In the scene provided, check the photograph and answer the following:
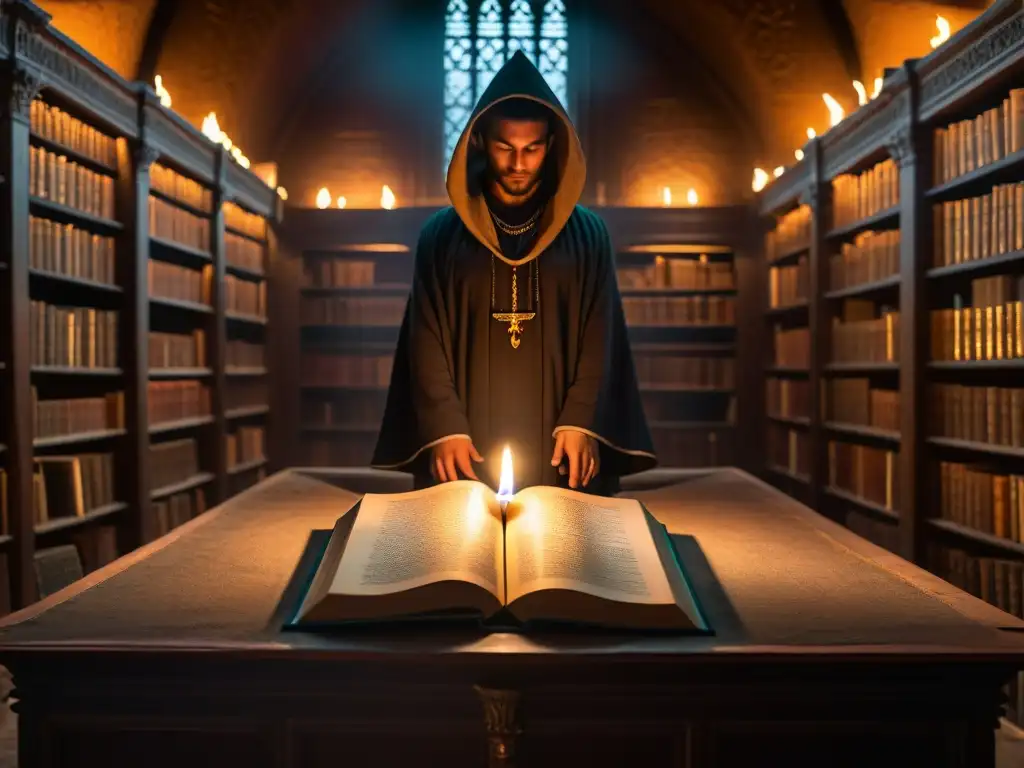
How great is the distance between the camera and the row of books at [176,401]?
18.5 feet

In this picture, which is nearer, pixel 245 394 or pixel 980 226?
pixel 980 226

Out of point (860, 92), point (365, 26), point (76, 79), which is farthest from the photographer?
point (365, 26)

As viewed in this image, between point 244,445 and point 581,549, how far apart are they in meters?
6.20

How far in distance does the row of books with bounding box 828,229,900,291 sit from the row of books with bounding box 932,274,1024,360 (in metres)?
0.73

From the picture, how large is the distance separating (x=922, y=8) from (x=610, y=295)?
16.0 ft

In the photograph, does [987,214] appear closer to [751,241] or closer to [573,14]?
[751,241]

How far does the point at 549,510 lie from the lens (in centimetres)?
163

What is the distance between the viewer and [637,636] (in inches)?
53.4

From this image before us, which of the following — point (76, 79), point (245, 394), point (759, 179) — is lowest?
point (245, 394)

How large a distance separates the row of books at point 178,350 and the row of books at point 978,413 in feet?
13.5

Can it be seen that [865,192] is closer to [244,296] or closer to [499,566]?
[244,296]

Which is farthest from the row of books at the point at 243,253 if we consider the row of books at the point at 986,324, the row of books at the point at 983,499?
the row of books at the point at 983,499

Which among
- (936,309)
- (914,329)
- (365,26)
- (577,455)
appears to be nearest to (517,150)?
(577,455)

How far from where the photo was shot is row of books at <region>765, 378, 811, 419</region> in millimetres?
6742
